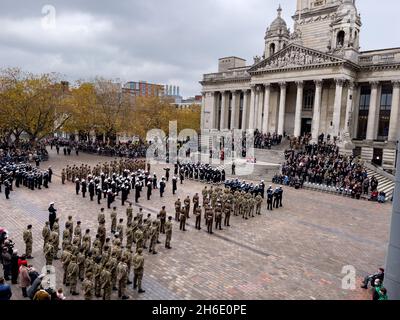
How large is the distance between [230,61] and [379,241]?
4761 centimetres

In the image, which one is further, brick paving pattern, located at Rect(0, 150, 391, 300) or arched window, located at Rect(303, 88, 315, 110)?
arched window, located at Rect(303, 88, 315, 110)

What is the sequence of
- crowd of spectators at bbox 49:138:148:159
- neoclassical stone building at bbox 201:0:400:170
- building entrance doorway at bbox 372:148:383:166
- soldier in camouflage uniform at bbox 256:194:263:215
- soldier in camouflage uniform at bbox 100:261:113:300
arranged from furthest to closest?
crowd of spectators at bbox 49:138:148:159
building entrance doorway at bbox 372:148:383:166
neoclassical stone building at bbox 201:0:400:170
soldier in camouflage uniform at bbox 256:194:263:215
soldier in camouflage uniform at bbox 100:261:113:300

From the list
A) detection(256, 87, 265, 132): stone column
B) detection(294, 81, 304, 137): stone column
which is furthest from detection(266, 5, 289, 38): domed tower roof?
detection(294, 81, 304, 137): stone column

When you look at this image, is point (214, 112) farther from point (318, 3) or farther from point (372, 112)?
point (372, 112)

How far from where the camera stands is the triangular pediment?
38.5 meters

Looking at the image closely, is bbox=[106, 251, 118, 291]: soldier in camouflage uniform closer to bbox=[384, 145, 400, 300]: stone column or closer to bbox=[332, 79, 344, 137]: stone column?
bbox=[384, 145, 400, 300]: stone column

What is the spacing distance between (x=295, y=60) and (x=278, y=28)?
29.7 ft

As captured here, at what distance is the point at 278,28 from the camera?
155 ft

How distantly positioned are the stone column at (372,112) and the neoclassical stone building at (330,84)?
4.2 inches

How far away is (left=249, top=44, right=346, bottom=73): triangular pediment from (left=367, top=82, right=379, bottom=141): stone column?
17.7ft

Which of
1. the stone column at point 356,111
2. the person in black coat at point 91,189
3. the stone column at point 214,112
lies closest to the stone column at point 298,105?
the stone column at point 356,111

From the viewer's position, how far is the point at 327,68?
38.5m

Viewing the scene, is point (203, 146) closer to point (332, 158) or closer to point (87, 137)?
point (332, 158)

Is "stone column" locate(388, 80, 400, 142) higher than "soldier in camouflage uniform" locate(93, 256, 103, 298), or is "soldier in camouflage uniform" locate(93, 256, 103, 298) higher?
"stone column" locate(388, 80, 400, 142)
